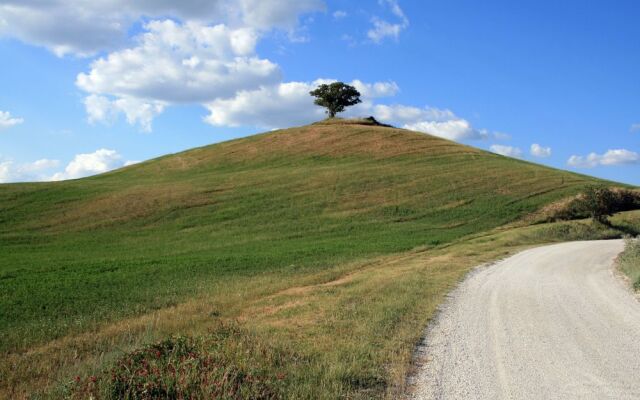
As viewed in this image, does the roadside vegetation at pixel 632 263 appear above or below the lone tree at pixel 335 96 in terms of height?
below

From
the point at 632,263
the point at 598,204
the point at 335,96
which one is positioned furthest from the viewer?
the point at 335,96

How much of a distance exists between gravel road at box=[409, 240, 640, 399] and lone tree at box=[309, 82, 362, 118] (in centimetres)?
7484

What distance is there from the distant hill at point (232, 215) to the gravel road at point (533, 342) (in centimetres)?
908

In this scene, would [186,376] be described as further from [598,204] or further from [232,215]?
[598,204]

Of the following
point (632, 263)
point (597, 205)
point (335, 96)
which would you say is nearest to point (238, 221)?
point (597, 205)

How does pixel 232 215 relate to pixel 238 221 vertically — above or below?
above

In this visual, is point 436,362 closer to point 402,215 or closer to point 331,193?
point 402,215

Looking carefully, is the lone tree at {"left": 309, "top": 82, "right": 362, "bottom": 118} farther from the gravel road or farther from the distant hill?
the gravel road

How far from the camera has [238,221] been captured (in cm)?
3984

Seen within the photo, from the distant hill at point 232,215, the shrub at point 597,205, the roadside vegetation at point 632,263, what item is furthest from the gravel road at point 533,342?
the shrub at point 597,205

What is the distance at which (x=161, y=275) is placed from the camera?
69.9 ft

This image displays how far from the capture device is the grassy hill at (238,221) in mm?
16375

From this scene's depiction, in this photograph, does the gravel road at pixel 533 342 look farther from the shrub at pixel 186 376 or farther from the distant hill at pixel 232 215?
the distant hill at pixel 232 215

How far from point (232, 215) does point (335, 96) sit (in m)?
52.9
